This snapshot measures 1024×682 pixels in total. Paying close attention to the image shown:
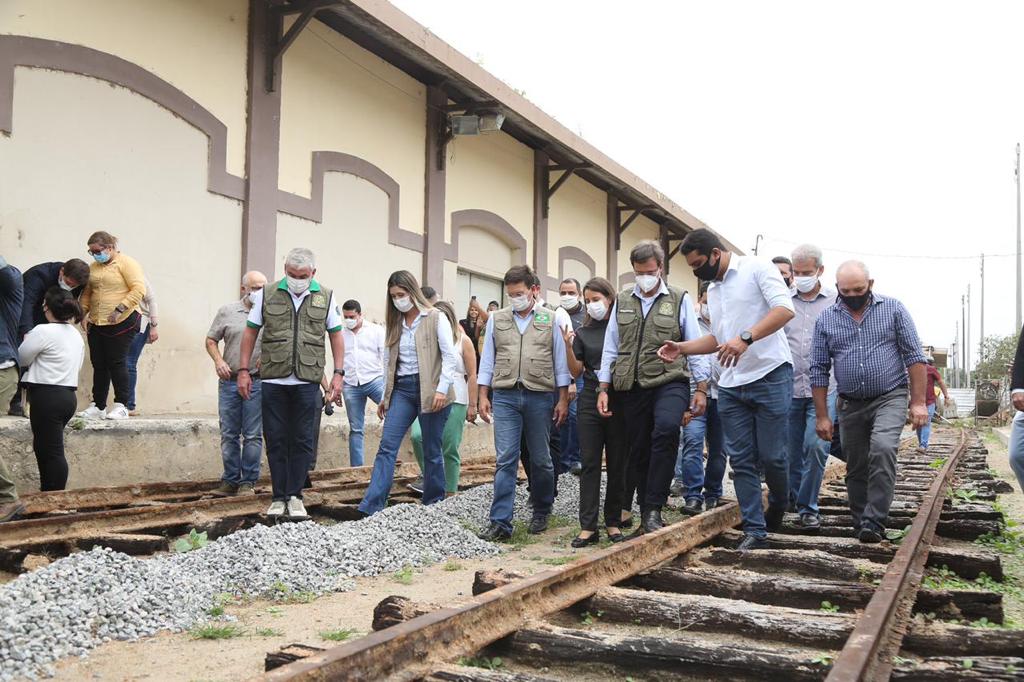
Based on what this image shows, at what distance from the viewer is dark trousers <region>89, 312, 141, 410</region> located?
28.8 feet

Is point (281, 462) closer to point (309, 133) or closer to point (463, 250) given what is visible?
point (309, 133)

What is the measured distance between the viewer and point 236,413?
8.30 m

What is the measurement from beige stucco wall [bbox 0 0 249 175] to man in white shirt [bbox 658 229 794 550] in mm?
6504

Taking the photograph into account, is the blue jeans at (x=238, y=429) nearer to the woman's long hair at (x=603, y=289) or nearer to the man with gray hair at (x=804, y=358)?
the woman's long hair at (x=603, y=289)

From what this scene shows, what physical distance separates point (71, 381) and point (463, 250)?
9.43 m

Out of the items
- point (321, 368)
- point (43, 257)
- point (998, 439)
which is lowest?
point (998, 439)

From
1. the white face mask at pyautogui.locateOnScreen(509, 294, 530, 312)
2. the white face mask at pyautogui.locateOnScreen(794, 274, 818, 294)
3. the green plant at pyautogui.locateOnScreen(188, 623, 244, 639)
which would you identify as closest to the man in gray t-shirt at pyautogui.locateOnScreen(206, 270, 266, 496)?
the white face mask at pyautogui.locateOnScreen(509, 294, 530, 312)

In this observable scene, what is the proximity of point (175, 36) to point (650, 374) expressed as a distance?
6987 mm

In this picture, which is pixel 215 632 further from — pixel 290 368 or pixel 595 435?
pixel 595 435

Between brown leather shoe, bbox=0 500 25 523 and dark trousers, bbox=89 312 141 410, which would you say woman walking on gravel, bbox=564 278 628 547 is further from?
dark trousers, bbox=89 312 141 410

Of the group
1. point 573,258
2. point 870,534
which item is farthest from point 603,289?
point 573,258

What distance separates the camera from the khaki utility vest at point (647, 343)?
6.32m

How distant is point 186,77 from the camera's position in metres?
10.4

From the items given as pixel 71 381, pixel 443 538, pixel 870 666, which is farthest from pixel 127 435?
pixel 870 666
